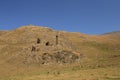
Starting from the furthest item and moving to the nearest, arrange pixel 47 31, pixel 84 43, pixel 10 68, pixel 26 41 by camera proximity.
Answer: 1. pixel 84 43
2. pixel 47 31
3. pixel 26 41
4. pixel 10 68

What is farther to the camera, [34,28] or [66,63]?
[34,28]

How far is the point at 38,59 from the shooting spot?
54.0 meters

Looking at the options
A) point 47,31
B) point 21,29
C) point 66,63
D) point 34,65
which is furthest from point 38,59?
point 21,29

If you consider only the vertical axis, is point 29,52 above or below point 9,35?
below

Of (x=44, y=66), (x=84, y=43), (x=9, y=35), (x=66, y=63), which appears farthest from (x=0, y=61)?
(x=84, y=43)

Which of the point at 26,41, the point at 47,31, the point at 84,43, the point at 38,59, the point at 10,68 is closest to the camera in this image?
the point at 10,68

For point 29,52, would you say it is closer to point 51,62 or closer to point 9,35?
point 51,62

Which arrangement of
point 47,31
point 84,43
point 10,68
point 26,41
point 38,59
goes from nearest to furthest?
point 10,68
point 38,59
point 26,41
point 47,31
point 84,43

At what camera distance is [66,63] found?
55.7m

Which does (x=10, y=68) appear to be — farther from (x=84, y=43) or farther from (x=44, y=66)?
(x=84, y=43)

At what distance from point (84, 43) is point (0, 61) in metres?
38.0

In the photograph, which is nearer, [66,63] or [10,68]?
[10,68]

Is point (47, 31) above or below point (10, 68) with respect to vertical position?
above

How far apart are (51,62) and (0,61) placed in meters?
11.0
